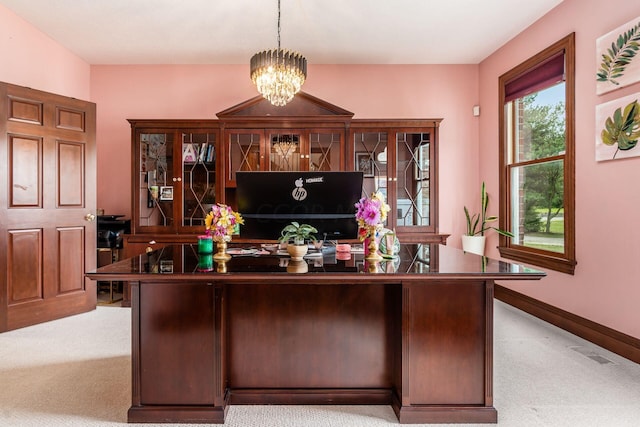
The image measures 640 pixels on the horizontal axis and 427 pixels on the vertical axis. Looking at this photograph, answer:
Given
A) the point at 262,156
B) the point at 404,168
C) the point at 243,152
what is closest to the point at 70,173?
the point at 243,152

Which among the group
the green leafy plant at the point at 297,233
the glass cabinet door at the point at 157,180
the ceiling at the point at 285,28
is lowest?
the green leafy plant at the point at 297,233

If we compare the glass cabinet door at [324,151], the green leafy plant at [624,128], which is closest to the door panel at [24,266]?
the glass cabinet door at [324,151]

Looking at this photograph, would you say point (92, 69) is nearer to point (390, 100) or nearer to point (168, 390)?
point (390, 100)

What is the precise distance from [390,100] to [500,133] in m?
1.34

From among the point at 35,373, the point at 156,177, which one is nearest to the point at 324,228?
the point at 35,373

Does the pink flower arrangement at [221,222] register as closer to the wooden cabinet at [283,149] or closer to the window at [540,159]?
the wooden cabinet at [283,149]

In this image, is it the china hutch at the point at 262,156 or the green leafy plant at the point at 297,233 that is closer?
the green leafy plant at the point at 297,233

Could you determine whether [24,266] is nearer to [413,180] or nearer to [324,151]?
[324,151]

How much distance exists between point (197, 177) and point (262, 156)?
76cm

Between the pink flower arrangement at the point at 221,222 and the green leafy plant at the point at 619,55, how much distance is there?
2882 mm

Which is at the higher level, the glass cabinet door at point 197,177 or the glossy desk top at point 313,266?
the glass cabinet door at point 197,177

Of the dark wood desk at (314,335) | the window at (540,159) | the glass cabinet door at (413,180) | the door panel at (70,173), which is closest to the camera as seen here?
the dark wood desk at (314,335)

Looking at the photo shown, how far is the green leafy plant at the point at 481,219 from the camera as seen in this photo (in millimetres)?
4225

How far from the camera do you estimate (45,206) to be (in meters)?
3.42
